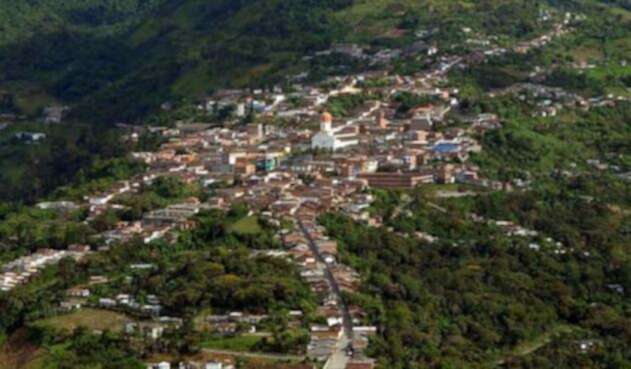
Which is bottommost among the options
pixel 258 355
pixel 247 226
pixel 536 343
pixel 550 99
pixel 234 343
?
pixel 536 343

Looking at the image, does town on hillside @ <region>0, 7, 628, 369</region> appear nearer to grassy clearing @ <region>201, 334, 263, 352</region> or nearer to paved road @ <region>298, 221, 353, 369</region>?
paved road @ <region>298, 221, 353, 369</region>

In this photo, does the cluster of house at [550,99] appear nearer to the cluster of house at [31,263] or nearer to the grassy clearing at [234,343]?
the cluster of house at [31,263]

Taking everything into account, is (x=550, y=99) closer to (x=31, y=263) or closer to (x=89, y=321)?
(x=31, y=263)

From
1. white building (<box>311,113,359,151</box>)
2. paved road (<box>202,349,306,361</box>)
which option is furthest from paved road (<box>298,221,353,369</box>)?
white building (<box>311,113,359,151</box>)

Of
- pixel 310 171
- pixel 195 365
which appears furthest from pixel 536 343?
pixel 310 171

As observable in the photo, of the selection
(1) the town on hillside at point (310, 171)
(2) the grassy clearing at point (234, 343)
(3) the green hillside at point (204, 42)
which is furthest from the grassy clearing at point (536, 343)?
(3) the green hillside at point (204, 42)

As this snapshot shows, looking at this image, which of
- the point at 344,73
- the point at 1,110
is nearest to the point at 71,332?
the point at 344,73
